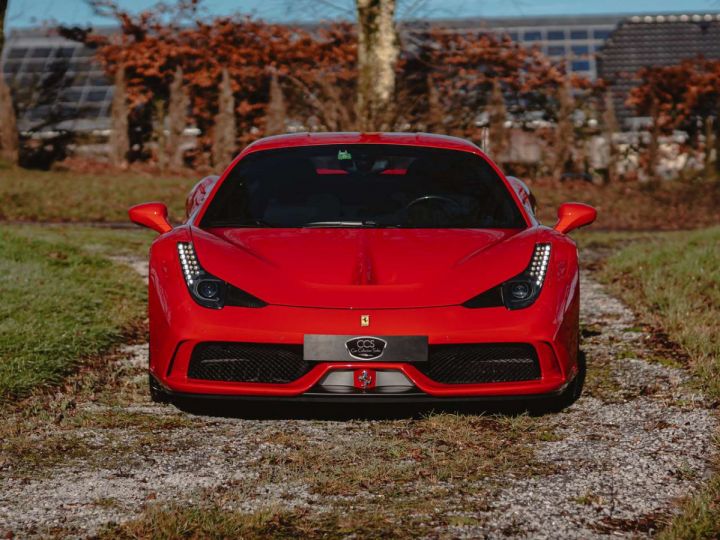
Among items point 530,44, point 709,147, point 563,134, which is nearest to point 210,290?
point 563,134

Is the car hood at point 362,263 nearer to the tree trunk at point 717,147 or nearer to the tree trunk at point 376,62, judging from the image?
the tree trunk at point 376,62

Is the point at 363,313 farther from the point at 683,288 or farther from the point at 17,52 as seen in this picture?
the point at 17,52

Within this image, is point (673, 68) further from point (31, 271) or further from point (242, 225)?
point (242, 225)

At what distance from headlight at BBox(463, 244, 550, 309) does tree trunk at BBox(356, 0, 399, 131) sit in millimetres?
12801

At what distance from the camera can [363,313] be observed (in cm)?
477

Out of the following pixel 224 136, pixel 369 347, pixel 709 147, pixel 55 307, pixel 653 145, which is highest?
pixel 369 347

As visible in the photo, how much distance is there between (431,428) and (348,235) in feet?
3.27

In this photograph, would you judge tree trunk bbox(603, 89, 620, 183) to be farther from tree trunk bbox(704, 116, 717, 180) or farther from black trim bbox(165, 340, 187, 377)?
black trim bbox(165, 340, 187, 377)

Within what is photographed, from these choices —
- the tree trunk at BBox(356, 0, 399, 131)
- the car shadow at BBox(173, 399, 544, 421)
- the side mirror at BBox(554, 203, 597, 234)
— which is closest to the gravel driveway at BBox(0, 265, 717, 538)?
the car shadow at BBox(173, 399, 544, 421)

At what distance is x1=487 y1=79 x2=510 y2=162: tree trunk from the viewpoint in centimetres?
2233

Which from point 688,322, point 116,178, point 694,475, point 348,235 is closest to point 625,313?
point 688,322

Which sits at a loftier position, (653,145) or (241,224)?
(241,224)

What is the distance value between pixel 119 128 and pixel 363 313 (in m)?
19.8

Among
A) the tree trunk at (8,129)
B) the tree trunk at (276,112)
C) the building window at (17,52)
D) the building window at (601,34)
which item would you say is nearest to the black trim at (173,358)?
the tree trunk at (276,112)
